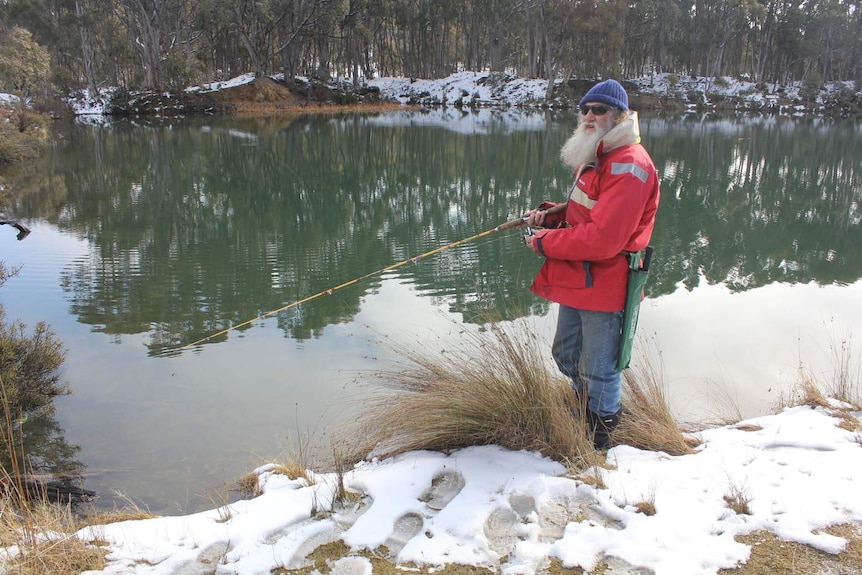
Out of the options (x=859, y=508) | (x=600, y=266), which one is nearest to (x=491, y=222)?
(x=600, y=266)

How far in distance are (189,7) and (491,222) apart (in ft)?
140

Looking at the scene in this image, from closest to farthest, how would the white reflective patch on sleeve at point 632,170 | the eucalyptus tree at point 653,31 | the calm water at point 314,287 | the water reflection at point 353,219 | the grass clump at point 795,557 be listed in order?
the grass clump at point 795,557 < the white reflective patch on sleeve at point 632,170 < the calm water at point 314,287 < the water reflection at point 353,219 < the eucalyptus tree at point 653,31

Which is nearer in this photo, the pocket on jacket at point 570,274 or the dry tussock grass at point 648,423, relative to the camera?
the pocket on jacket at point 570,274

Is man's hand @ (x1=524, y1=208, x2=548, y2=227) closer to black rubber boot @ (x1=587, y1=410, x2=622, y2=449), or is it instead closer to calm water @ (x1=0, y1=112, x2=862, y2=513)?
black rubber boot @ (x1=587, y1=410, x2=622, y2=449)

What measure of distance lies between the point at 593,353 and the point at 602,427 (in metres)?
0.39

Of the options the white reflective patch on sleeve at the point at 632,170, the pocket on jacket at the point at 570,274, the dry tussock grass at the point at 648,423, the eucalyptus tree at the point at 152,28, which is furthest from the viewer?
the eucalyptus tree at the point at 152,28

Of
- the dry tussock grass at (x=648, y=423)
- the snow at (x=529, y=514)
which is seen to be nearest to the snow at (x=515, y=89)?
the dry tussock grass at (x=648, y=423)

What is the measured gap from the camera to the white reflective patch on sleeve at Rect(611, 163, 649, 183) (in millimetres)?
2549

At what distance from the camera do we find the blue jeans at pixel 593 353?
9.27 ft

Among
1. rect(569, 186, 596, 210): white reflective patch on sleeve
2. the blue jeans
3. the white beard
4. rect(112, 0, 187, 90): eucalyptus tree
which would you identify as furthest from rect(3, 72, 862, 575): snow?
rect(112, 0, 187, 90): eucalyptus tree

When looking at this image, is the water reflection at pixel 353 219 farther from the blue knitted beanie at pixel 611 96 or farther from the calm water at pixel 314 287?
the blue knitted beanie at pixel 611 96

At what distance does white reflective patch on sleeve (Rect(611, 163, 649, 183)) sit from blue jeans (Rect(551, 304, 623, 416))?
2.06ft

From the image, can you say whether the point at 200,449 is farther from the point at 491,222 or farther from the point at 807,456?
the point at 491,222

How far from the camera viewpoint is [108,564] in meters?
2.22
